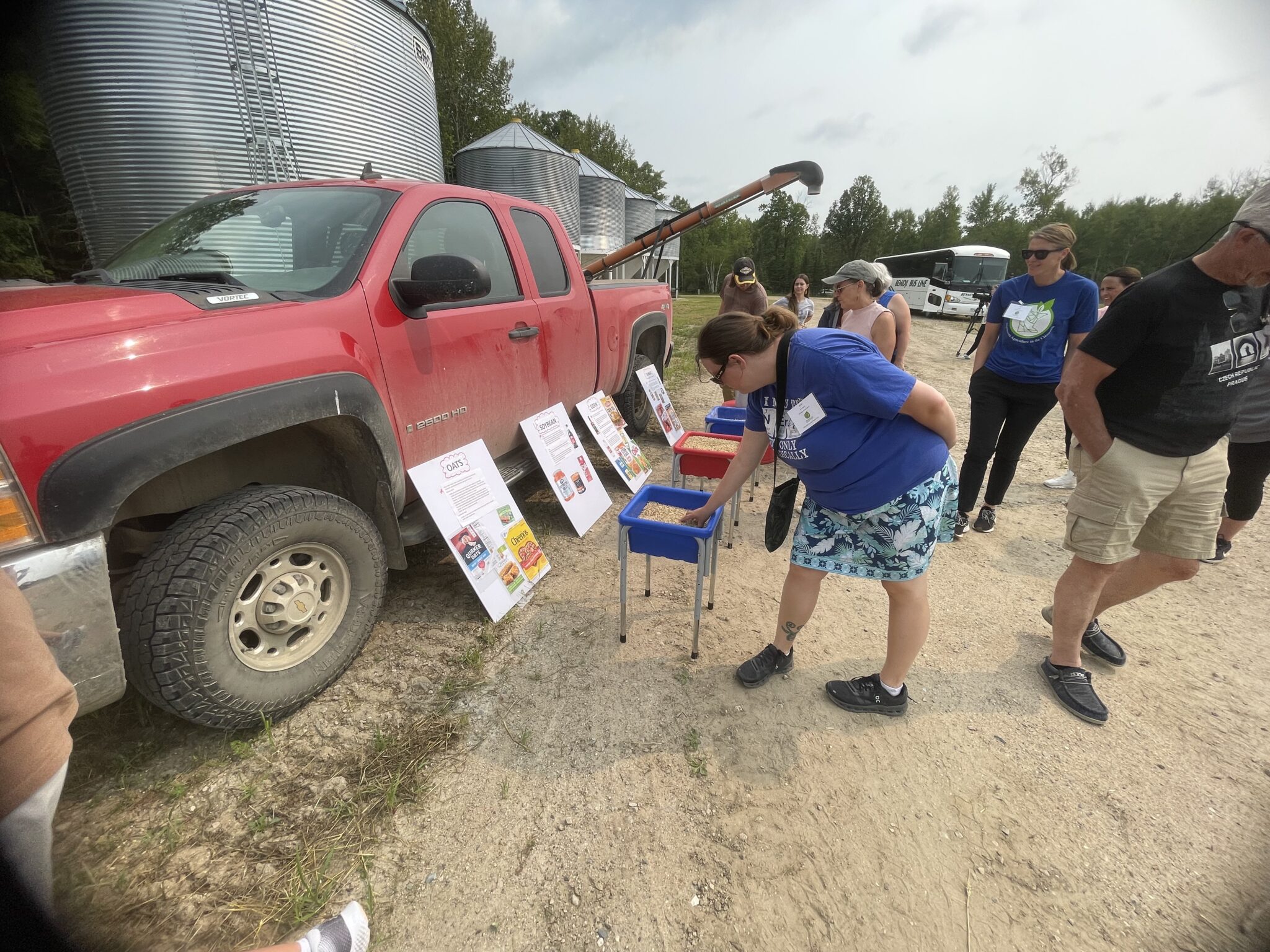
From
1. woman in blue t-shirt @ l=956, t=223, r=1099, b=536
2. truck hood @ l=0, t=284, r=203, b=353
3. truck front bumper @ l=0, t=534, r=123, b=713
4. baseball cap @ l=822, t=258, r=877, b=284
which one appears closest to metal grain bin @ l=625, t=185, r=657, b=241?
baseball cap @ l=822, t=258, r=877, b=284

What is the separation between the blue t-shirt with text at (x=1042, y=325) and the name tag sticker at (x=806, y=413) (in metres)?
2.39

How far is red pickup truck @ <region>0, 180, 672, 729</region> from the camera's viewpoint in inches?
54.7

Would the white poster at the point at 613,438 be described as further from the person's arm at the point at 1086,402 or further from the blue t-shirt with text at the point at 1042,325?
the person's arm at the point at 1086,402

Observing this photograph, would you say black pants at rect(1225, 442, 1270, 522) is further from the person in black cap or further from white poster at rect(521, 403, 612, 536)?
white poster at rect(521, 403, 612, 536)

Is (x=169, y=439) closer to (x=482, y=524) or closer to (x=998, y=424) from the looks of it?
(x=482, y=524)

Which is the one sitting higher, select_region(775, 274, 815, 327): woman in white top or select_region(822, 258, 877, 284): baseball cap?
select_region(822, 258, 877, 284): baseball cap

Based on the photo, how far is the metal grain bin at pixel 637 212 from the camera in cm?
2661

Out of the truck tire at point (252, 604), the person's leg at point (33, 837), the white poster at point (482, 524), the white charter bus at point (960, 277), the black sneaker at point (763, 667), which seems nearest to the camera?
the person's leg at point (33, 837)

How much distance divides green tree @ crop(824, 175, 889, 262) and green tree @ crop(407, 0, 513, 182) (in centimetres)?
4154

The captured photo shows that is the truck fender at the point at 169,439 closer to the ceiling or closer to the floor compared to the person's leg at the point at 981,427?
closer to the ceiling

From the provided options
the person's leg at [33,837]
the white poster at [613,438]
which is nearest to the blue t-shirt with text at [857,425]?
the person's leg at [33,837]

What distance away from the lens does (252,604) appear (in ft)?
6.16

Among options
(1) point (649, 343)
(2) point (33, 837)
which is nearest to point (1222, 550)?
(1) point (649, 343)

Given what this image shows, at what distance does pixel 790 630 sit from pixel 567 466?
6.44ft
